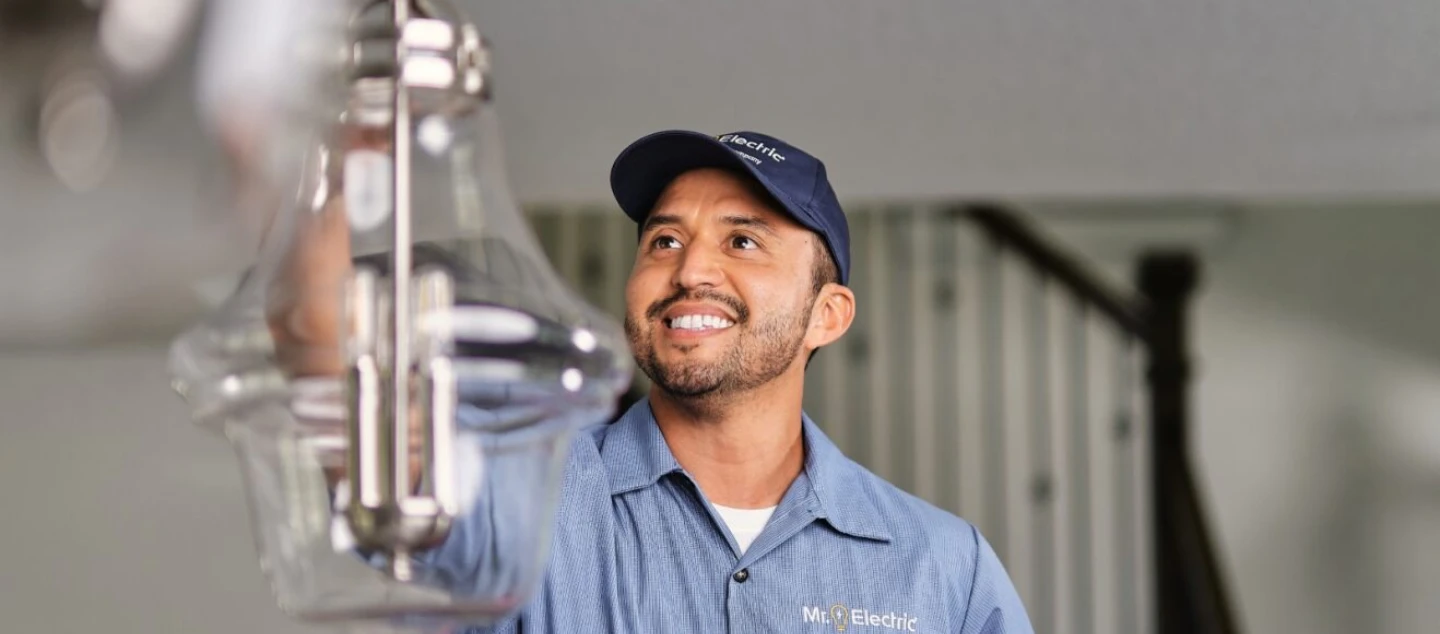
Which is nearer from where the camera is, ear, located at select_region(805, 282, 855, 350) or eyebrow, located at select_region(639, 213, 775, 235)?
eyebrow, located at select_region(639, 213, 775, 235)

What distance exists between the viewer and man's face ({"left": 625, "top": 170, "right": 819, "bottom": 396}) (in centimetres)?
159

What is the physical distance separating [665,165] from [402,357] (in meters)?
1.32

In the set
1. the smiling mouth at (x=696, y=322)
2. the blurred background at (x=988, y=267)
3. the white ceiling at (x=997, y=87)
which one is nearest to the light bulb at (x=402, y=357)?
the blurred background at (x=988, y=267)

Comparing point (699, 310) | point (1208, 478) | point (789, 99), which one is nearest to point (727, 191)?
point (699, 310)

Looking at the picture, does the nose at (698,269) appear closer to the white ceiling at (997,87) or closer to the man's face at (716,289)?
the man's face at (716,289)

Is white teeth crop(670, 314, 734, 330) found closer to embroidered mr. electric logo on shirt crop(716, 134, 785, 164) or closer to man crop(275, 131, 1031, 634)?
man crop(275, 131, 1031, 634)

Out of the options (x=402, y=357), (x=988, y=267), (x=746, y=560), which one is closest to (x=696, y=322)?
(x=746, y=560)

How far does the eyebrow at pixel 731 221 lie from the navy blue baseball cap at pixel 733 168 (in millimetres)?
29

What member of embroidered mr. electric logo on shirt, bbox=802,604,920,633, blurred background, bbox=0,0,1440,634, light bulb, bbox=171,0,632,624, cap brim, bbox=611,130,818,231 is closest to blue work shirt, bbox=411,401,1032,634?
embroidered mr. electric logo on shirt, bbox=802,604,920,633

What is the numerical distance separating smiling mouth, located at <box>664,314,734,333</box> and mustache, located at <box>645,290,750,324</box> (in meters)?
0.01

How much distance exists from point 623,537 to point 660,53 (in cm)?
78

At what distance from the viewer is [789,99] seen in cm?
237

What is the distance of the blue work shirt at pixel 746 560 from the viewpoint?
1499 millimetres

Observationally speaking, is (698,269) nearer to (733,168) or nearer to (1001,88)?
(733,168)
